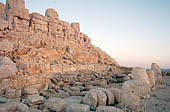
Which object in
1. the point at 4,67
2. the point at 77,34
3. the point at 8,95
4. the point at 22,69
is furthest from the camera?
the point at 77,34

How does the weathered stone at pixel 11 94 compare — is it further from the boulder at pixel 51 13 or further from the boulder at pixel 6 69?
the boulder at pixel 51 13

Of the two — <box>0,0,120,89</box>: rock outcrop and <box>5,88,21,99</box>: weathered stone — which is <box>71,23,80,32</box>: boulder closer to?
<box>0,0,120,89</box>: rock outcrop

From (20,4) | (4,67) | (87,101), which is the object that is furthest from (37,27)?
(87,101)

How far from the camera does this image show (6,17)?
13430 mm

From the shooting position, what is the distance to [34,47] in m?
11.8

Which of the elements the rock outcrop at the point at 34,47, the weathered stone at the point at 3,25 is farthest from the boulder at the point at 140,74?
the weathered stone at the point at 3,25

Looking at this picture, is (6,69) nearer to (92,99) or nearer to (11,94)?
(11,94)

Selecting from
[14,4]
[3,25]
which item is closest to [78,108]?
[3,25]

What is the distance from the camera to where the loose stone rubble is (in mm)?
4736

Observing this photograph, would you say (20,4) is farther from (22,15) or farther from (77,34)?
(77,34)

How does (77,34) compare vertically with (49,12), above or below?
below

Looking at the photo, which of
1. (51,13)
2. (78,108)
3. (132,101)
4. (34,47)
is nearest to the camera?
(78,108)

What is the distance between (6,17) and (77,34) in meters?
11.0

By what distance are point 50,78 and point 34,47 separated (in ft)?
14.9
